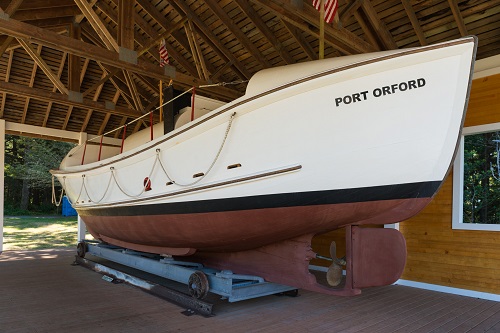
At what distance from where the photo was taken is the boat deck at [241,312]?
3.11 meters

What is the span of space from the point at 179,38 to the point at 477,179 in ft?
21.7

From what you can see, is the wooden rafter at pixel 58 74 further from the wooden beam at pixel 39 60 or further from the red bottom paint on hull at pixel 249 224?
the red bottom paint on hull at pixel 249 224

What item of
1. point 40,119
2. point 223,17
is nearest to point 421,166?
point 223,17

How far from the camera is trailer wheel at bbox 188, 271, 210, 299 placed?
→ 3.53 m

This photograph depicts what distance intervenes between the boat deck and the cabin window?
1.04m

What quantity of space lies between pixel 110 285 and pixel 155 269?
84cm

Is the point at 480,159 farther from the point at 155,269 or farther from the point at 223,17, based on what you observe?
the point at 223,17

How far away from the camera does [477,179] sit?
4.54 metres

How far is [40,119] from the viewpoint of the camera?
9.66 metres

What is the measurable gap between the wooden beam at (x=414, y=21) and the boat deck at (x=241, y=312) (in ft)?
13.0

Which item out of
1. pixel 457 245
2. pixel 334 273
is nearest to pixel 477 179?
pixel 457 245

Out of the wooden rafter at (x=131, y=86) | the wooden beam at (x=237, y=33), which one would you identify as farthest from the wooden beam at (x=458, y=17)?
the wooden rafter at (x=131, y=86)

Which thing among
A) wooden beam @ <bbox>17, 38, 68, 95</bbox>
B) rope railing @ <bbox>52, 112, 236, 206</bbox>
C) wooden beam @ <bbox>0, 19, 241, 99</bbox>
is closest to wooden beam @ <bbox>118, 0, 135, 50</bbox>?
wooden beam @ <bbox>0, 19, 241, 99</bbox>

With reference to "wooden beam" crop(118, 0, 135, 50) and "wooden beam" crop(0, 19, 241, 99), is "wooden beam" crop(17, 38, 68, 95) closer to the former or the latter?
"wooden beam" crop(0, 19, 241, 99)
